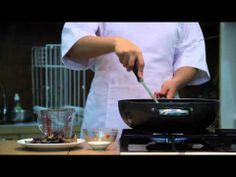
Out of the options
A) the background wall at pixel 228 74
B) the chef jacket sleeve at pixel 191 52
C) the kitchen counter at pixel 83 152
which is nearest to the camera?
the kitchen counter at pixel 83 152

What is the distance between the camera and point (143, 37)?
4.78 feet

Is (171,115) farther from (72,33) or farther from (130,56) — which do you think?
(72,33)

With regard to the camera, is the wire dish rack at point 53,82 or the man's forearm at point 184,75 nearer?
the man's forearm at point 184,75

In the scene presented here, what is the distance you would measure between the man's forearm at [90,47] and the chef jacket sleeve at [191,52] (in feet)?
1.09

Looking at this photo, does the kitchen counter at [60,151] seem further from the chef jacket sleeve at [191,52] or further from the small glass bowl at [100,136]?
the chef jacket sleeve at [191,52]

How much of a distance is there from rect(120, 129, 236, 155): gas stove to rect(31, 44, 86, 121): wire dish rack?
1728mm

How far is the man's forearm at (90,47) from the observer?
4.11ft

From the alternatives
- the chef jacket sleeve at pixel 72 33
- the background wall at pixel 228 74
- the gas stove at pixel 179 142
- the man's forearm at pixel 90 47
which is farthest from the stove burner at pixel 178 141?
the background wall at pixel 228 74

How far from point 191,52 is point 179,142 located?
648 millimetres

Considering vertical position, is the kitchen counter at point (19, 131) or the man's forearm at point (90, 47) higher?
the man's forearm at point (90, 47)

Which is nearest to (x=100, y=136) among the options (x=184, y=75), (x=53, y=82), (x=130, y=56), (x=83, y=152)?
(x=83, y=152)

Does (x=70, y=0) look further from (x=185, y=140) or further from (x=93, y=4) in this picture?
(x=185, y=140)

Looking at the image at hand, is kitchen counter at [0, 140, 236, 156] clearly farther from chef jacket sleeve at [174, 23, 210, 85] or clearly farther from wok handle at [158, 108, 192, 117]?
chef jacket sleeve at [174, 23, 210, 85]

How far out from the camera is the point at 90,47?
51.8 inches
